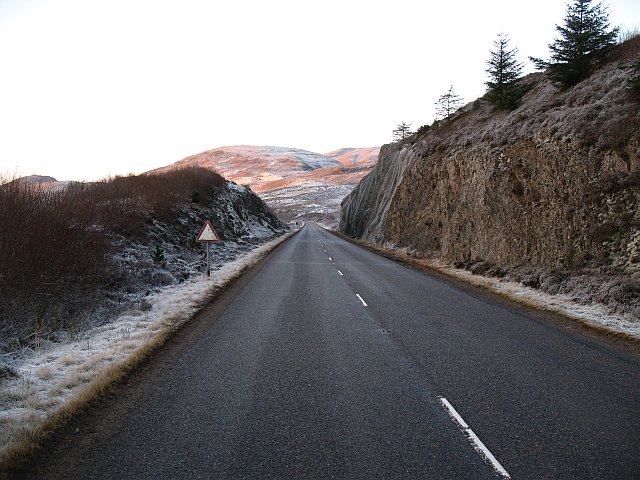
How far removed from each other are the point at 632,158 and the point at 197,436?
43.2 feet

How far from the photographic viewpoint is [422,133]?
35.3 metres

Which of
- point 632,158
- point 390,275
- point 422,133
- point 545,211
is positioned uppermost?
point 422,133

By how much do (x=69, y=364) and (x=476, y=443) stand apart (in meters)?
5.70

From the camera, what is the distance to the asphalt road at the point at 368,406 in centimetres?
362

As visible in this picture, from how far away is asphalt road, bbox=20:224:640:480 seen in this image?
3615 mm

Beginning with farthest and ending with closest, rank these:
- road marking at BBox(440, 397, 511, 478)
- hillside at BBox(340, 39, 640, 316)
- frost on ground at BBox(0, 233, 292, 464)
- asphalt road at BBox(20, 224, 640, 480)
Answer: hillside at BBox(340, 39, 640, 316)
frost on ground at BBox(0, 233, 292, 464)
asphalt road at BBox(20, 224, 640, 480)
road marking at BBox(440, 397, 511, 478)

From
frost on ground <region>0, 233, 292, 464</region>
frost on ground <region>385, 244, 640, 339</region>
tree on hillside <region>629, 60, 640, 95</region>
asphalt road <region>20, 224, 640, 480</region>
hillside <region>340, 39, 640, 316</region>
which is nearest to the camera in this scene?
asphalt road <region>20, 224, 640, 480</region>

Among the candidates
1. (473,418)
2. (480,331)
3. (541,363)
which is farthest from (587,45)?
(473,418)

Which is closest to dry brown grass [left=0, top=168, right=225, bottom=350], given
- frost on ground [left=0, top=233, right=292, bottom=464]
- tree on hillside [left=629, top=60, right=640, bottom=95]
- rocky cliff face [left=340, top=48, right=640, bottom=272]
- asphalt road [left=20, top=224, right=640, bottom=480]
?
frost on ground [left=0, top=233, right=292, bottom=464]

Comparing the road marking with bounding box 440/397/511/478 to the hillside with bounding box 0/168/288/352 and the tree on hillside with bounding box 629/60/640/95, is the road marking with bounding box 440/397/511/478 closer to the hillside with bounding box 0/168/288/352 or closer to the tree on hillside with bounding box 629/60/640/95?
the hillside with bounding box 0/168/288/352

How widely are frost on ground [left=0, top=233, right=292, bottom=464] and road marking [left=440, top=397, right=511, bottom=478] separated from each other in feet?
14.2

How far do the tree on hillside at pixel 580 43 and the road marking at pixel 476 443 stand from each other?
18.7m

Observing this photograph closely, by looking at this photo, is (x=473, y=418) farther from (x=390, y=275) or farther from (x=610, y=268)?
(x=390, y=275)

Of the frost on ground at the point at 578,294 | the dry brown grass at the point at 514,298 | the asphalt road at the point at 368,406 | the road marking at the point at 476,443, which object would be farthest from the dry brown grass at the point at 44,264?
the frost on ground at the point at 578,294
